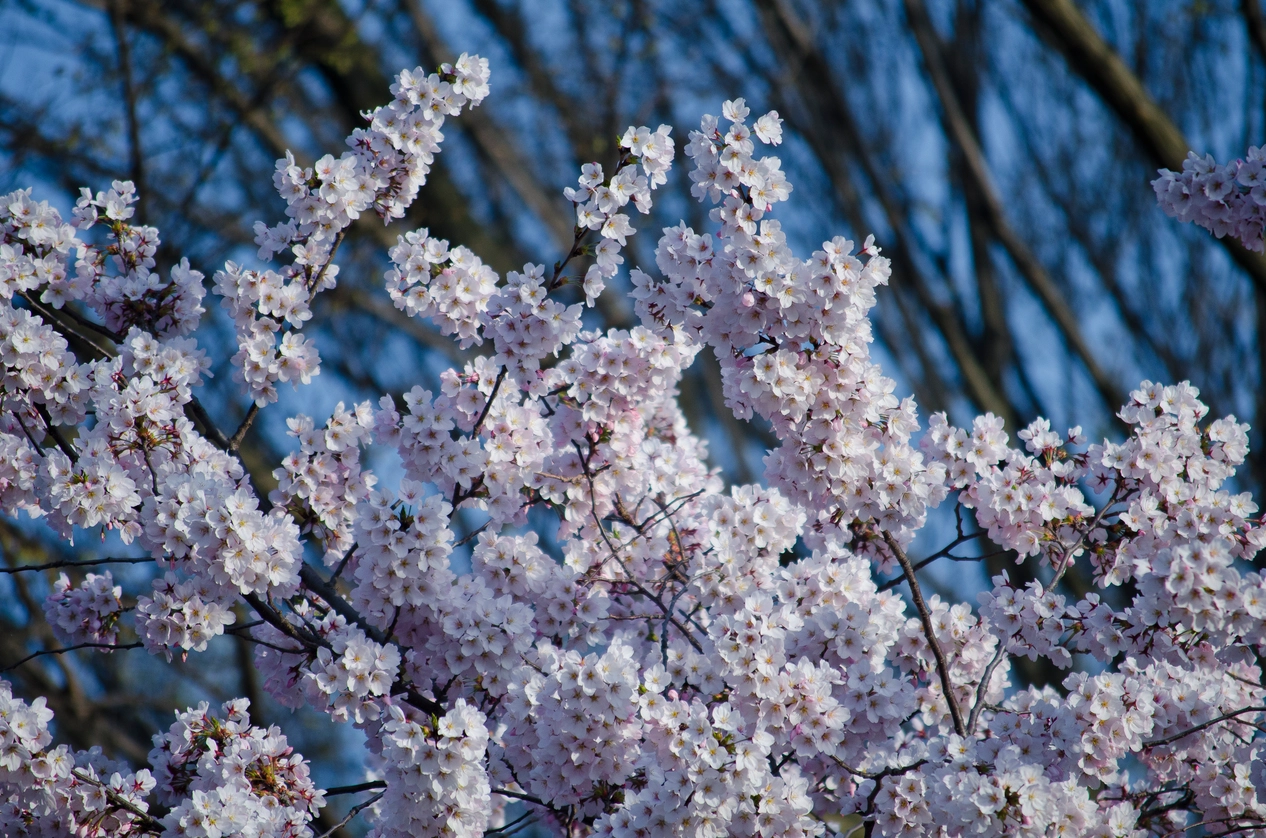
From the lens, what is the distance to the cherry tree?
2.76m

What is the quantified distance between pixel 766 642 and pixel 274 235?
2.05 meters

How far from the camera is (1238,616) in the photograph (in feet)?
8.78

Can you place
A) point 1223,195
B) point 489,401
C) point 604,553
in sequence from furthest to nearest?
point 604,553 → point 489,401 → point 1223,195

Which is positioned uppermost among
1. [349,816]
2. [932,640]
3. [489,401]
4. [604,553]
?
[489,401]

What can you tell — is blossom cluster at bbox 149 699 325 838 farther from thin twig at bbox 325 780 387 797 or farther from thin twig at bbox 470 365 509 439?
thin twig at bbox 470 365 509 439

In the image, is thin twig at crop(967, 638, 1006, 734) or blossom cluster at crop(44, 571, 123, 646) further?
blossom cluster at crop(44, 571, 123, 646)

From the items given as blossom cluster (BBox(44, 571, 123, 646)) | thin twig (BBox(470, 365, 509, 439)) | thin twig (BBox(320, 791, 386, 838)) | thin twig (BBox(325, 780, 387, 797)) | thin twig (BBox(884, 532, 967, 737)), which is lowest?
thin twig (BBox(320, 791, 386, 838))

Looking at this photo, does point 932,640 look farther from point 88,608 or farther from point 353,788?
point 88,608

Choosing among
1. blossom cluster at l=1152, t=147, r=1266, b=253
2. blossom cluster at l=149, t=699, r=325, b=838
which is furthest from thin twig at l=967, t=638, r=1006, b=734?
blossom cluster at l=149, t=699, r=325, b=838

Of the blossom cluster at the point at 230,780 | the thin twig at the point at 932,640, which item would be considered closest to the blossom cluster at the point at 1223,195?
the thin twig at the point at 932,640

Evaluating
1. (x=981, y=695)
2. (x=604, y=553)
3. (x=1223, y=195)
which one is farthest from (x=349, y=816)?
(x=1223, y=195)

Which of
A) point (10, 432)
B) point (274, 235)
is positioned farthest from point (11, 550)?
point (274, 235)

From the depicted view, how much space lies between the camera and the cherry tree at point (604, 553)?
276 cm

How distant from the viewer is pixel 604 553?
3664 millimetres
